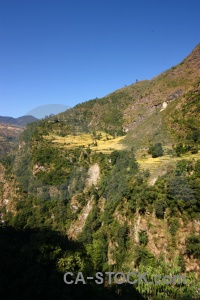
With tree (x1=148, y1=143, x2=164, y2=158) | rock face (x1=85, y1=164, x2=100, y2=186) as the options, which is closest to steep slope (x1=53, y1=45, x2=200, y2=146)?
tree (x1=148, y1=143, x2=164, y2=158)

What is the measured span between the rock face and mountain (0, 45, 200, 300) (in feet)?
0.73

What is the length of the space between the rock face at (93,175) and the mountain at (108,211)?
22cm

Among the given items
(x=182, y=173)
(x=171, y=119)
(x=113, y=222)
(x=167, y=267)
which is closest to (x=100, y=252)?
(x=113, y=222)

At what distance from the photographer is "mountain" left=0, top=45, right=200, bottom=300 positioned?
23.2 meters

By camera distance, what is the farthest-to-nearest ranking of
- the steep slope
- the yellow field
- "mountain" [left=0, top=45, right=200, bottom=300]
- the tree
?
1. the yellow field
2. the steep slope
3. the tree
4. "mountain" [left=0, top=45, right=200, bottom=300]

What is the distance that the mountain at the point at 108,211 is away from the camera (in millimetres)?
23203

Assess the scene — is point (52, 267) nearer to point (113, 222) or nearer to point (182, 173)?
point (113, 222)

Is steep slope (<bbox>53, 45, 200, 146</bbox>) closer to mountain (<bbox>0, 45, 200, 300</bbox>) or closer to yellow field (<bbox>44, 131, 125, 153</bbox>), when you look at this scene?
mountain (<bbox>0, 45, 200, 300</bbox>)

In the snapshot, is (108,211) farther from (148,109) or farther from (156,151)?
(148,109)

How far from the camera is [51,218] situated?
50156mm

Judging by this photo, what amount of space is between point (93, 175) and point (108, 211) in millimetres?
Result: 12959

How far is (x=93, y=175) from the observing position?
1940 inches

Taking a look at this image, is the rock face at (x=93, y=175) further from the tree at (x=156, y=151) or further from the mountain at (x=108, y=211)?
the tree at (x=156, y=151)

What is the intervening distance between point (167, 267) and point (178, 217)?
4976 millimetres
